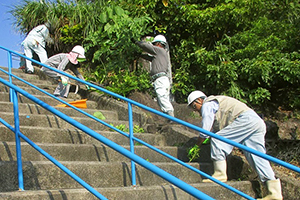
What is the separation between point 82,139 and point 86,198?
161 cm

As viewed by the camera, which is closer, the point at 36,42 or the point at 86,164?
the point at 86,164

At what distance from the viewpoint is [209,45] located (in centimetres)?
815

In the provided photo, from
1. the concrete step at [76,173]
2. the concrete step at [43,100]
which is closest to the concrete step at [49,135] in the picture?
the concrete step at [76,173]

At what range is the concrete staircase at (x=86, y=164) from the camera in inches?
107

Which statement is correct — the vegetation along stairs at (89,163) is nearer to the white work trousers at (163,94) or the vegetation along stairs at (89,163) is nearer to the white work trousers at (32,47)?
the white work trousers at (163,94)

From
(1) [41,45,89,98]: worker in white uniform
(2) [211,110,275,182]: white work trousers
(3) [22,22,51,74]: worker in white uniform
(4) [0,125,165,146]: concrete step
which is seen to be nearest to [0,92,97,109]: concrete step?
(1) [41,45,89,98]: worker in white uniform

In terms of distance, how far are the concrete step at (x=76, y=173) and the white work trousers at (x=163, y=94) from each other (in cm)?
173

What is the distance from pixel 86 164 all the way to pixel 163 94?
103 inches

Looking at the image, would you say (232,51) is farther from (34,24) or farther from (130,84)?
(34,24)

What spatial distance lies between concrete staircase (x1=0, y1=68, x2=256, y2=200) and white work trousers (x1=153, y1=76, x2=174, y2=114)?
0.34 metres

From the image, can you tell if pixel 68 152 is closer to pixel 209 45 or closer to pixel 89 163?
pixel 89 163

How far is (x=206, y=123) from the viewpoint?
3.99 meters

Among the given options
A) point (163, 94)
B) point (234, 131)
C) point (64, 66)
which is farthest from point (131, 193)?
point (64, 66)

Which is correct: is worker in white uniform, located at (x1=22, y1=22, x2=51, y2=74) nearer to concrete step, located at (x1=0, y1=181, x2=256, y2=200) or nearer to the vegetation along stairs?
the vegetation along stairs
